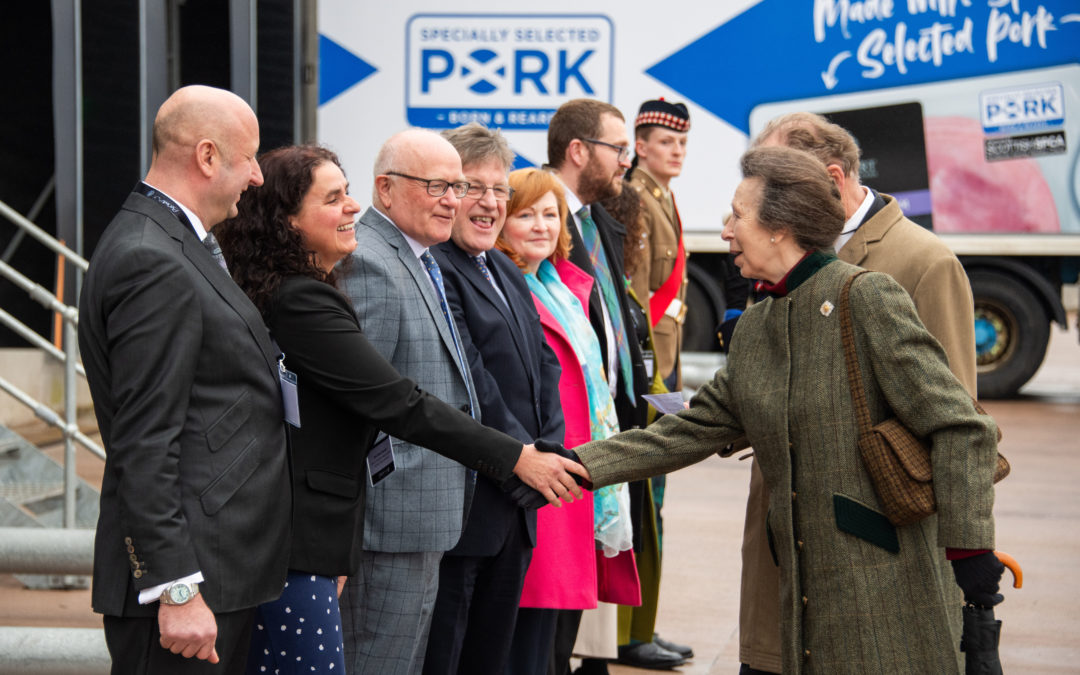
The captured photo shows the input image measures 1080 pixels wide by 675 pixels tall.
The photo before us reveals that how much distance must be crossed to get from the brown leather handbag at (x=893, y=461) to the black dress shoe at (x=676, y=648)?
2580 millimetres

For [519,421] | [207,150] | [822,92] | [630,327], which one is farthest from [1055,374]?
[207,150]

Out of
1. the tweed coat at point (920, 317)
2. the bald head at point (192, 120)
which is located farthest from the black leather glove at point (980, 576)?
the bald head at point (192, 120)

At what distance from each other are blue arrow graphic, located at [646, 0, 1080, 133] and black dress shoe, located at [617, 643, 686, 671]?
769cm

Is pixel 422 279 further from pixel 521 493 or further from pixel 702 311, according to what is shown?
pixel 702 311

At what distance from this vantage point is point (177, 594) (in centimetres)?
239

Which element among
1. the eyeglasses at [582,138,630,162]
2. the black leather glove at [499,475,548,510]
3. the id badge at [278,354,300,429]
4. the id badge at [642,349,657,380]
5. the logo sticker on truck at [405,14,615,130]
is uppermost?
the logo sticker on truck at [405,14,615,130]

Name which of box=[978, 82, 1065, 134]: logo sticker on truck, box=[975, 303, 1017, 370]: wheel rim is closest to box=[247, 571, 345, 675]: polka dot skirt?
box=[978, 82, 1065, 134]: logo sticker on truck

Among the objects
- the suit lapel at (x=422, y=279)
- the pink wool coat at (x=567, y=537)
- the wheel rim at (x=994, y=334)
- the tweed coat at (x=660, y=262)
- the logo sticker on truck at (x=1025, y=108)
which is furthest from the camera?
the wheel rim at (x=994, y=334)

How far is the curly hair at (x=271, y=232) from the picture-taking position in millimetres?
2947

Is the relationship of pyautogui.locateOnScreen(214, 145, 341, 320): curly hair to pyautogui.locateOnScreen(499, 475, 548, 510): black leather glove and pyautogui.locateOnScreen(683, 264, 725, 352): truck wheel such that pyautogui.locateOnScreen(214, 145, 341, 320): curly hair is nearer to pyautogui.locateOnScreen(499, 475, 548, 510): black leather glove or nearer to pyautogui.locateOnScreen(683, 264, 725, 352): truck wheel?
pyautogui.locateOnScreen(499, 475, 548, 510): black leather glove

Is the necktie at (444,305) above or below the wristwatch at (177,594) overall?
above

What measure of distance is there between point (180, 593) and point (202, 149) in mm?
877

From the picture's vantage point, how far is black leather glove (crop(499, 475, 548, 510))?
3402mm

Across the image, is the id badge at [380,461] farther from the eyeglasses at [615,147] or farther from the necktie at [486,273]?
the eyeglasses at [615,147]
